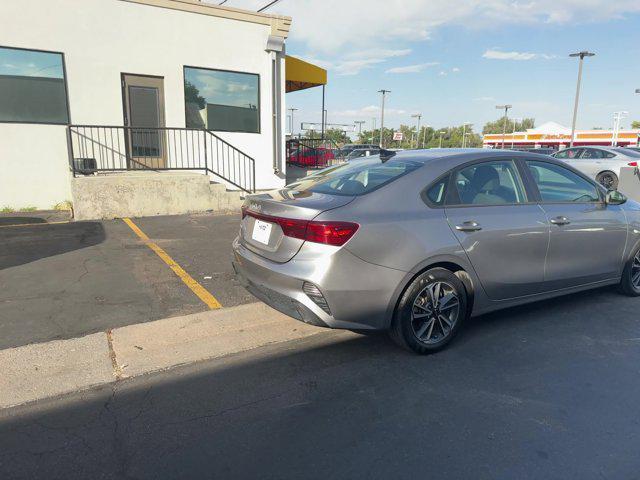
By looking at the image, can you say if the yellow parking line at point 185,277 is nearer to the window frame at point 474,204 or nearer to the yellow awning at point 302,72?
the window frame at point 474,204

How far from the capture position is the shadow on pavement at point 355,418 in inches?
97.4

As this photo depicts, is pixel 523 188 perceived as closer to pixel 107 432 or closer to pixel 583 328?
pixel 583 328

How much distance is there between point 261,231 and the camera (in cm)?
372

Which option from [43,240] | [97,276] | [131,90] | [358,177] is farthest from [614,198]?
[131,90]

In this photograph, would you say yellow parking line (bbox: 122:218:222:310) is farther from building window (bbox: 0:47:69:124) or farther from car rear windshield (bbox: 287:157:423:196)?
building window (bbox: 0:47:69:124)

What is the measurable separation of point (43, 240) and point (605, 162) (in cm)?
1679

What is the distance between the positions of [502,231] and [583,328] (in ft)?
4.34

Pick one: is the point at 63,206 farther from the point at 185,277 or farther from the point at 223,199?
the point at 185,277

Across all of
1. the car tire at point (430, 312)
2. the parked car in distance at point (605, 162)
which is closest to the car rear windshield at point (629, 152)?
the parked car in distance at point (605, 162)

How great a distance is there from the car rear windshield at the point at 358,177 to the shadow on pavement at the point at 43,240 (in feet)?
13.6

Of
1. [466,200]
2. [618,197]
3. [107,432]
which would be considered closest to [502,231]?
[466,200]

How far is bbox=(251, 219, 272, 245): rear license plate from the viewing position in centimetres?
Result: 363

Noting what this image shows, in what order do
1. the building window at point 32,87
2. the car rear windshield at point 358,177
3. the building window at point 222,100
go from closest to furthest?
the car rear windshield at point 358,177 < the building window at point 32,87 < the building window at point 222,100

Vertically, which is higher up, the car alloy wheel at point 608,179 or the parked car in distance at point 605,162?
the parked car in distance at point 605,162
